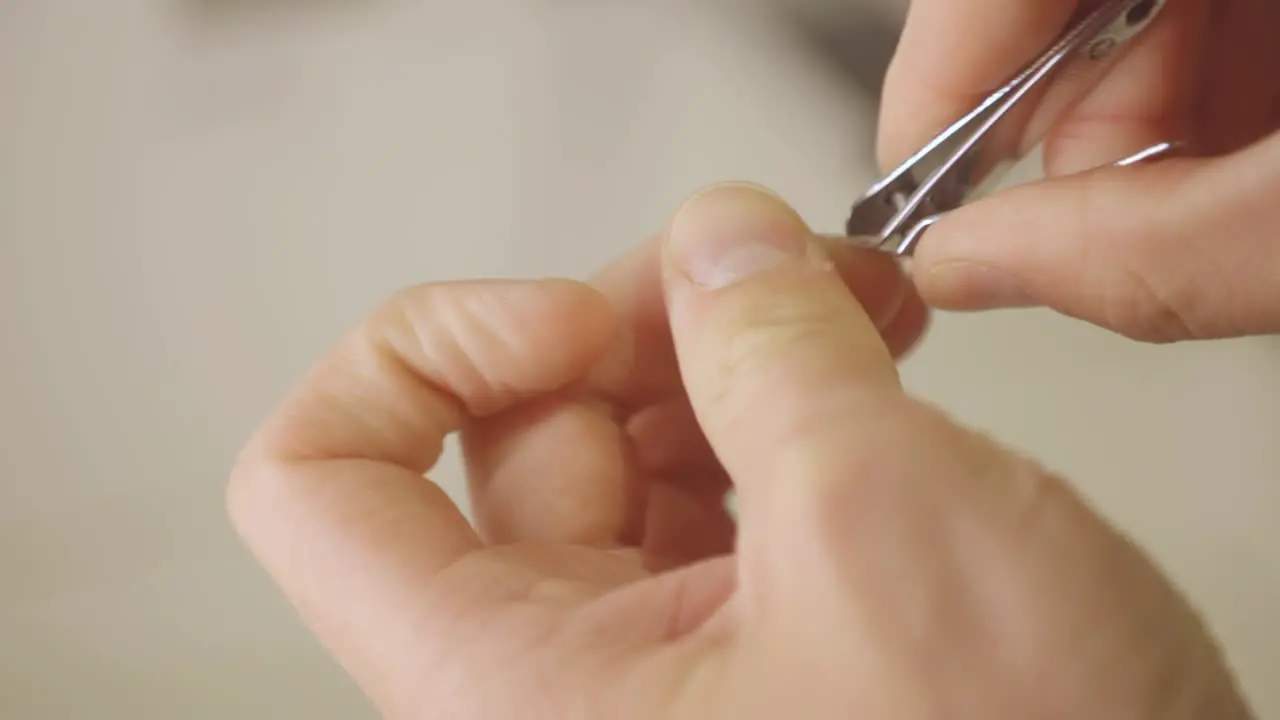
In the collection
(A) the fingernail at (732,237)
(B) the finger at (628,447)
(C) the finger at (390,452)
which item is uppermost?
(A) the fingernail at (732,237)

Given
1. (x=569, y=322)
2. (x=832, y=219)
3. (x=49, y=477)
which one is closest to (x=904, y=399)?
(x=569, y=322)

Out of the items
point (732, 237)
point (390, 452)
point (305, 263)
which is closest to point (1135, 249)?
point (732, 237)

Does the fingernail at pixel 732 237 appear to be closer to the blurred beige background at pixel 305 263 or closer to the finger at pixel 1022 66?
the finger at pixel 1022 66

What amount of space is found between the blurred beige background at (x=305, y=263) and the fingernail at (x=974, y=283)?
28cm

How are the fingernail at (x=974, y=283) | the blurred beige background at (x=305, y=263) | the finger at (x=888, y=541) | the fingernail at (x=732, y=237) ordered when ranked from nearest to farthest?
the finger at (x=888, y=541), the fingernail at (x=732, y=237), the fingernail at (x=974, y=283), the blurred beige background at (x=305, y=263)

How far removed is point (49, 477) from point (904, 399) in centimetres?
62

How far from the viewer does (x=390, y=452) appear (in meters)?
0.44

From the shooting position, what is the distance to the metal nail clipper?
0.49 m

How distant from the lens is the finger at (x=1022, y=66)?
0.50 m

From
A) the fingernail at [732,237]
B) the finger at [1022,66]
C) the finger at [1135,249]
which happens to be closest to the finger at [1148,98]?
the finger at [1022,66]

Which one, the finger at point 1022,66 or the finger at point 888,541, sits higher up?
the finger at point 1022,66

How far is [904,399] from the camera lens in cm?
31

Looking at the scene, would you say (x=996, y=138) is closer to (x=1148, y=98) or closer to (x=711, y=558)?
(x=1148, y=98)

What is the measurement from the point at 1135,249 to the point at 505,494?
0.82 ft
